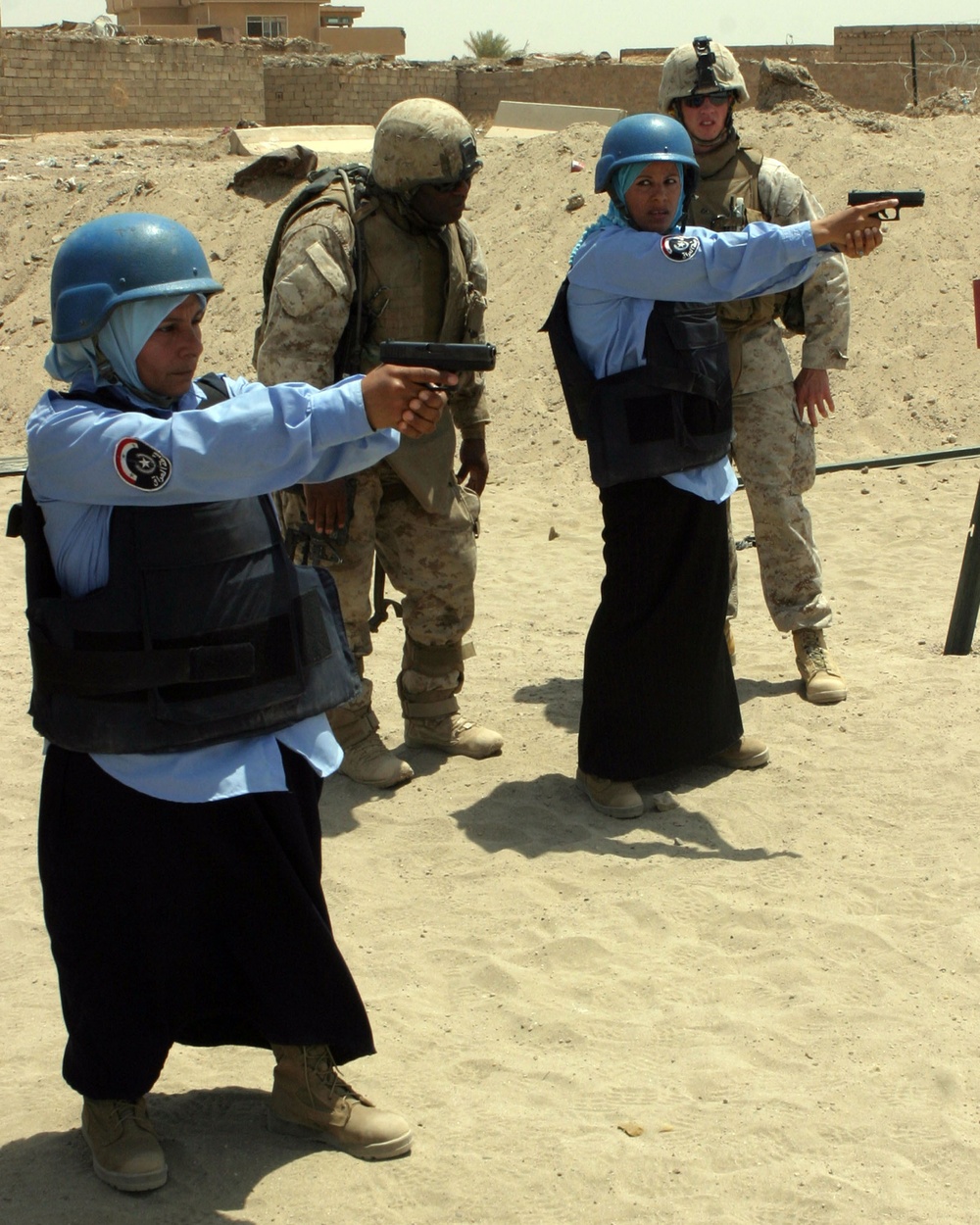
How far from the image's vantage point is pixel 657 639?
423 centimetres

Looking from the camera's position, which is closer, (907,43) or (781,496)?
(781,496)

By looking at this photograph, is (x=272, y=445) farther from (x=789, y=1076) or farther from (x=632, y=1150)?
(x=789, y=1076)

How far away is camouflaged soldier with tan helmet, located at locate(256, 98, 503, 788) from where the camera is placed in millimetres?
4262

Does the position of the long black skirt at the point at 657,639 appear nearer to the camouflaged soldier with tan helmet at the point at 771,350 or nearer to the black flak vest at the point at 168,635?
the camouflaged soldier with tan helmet at the point at 771,350

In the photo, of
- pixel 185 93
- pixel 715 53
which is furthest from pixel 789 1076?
pixel 185 93

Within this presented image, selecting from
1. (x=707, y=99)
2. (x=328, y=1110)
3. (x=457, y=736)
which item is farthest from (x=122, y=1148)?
(x=707, y=99)

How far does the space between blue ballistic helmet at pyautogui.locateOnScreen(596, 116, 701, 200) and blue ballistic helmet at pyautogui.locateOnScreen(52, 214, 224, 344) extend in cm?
A: 176

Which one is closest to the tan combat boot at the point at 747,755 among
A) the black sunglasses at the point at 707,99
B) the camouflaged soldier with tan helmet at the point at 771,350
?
the camouflaged soldier with tan helmet at the point at 771,350

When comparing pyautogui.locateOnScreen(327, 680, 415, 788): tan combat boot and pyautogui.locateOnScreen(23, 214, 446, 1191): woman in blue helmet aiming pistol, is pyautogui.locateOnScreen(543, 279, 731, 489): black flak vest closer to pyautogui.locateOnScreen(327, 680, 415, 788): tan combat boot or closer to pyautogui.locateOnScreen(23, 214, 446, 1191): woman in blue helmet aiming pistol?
pyautogui.locateOnScreen(327, 680, 415, 788): tan combat boot

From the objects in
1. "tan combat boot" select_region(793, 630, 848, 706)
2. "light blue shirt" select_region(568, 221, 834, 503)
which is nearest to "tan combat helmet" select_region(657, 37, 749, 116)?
"light blue shirt" select_region(568, 221, 834, 503)

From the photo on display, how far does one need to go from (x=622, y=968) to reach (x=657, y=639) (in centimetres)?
109

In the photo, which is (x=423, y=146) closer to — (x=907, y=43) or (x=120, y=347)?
(x=120, y=347)

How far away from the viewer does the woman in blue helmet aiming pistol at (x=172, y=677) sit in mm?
2322

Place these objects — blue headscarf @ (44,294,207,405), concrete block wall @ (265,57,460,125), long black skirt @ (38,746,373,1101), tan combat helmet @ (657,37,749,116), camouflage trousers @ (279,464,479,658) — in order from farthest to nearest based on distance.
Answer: concrete block wall @ (265,57,460,125) → tan combat helmet @ (657,37,749,116) → camouflage trousers @ (279,464,479,658) → long black skirt @ (38,746,373,1101) → blue headscarf @ (44,294,207,405)
